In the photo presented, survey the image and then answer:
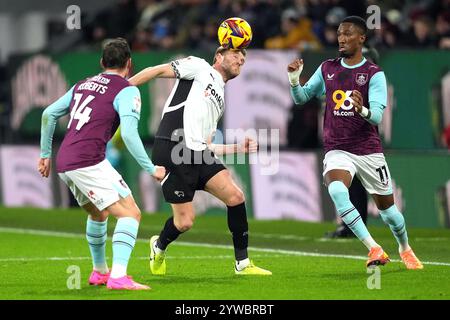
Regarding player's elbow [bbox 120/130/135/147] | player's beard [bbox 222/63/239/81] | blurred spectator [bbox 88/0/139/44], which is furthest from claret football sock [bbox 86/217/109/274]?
blurred spectator [bbox 88/0/139/44]

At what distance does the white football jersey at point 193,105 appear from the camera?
38.3ft

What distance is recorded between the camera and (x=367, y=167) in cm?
1215

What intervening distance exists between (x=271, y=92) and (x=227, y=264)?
7.04 m

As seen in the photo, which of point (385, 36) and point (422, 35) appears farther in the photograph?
point (385, 36)

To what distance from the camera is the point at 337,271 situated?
12117mm

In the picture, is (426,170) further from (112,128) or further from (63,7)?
(63,7)

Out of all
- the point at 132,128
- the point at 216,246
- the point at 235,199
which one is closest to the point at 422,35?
the point at 216,246

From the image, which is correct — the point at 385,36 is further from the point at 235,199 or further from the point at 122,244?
the point at 122,244

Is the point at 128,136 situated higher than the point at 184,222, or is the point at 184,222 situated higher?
the point at 128,136

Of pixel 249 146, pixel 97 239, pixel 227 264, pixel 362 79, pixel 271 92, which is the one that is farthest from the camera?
pixel 271 92

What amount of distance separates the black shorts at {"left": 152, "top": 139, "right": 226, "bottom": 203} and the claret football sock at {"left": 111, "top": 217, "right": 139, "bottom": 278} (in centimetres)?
126

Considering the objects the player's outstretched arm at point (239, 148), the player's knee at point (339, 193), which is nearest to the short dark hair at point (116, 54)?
the player's outstretched arm at point (239, 148)

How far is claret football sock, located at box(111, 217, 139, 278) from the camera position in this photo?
1031 centimetres

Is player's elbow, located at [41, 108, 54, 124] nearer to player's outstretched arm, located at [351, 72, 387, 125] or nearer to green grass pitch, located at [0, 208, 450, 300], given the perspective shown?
green grass pitch, located at [0, 208, 450, 300]
